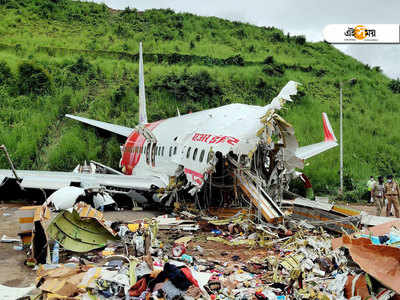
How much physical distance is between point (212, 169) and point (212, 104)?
70.4 feet

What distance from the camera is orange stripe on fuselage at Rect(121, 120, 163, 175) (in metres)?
17.0

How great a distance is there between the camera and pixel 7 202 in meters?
15.4

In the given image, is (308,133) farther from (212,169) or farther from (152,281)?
(152,281)

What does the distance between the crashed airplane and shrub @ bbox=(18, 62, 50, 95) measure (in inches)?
643

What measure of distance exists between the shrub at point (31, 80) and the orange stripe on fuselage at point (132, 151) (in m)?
13.2

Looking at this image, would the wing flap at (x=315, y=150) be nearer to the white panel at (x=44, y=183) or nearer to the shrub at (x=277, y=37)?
the white panel at (x=44, y=183)

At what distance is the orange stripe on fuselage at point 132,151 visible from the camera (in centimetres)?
1697

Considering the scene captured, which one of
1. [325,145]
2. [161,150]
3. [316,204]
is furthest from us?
[325,145]

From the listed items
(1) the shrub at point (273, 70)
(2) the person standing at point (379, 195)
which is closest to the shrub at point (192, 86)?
(1) the shrub at point (273, 70)

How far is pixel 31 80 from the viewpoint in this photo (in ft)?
89.9

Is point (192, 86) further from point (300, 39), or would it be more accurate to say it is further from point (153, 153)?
point (300, 39)

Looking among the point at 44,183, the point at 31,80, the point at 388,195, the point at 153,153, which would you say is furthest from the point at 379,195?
the point at 31,80

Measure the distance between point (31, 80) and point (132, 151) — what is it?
596 inches

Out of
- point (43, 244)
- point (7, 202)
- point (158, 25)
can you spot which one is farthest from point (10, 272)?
point (158, 25)
